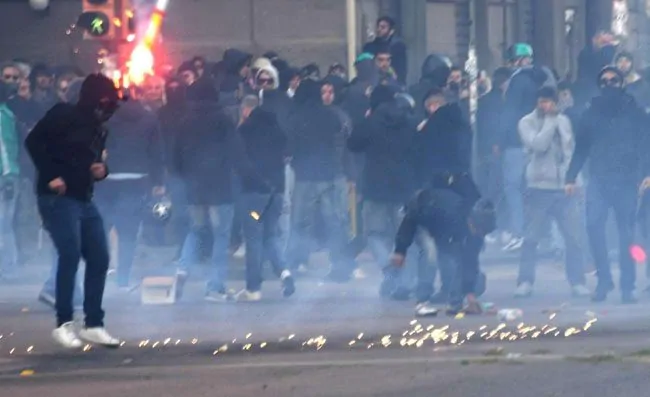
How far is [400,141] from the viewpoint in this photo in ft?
49.6

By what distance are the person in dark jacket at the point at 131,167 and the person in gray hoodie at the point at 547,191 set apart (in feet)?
10.5

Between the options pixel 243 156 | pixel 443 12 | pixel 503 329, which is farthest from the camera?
pixel 443 12

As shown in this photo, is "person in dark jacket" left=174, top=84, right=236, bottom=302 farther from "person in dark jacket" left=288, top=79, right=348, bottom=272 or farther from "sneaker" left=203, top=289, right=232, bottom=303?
"person in dark jacket" left=288, top=79, right=348, bottom=272

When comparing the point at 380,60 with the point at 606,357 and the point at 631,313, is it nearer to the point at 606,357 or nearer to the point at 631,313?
the point at 631,313

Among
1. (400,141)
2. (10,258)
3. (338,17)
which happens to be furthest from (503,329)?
(338,17)

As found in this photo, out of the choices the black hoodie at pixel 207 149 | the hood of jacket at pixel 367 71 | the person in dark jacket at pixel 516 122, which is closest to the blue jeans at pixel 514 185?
the person in dark jacket at pixel 516 122

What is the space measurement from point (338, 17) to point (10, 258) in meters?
6.46

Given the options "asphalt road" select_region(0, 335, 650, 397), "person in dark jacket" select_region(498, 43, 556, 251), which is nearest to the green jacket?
"person in dark jacket" select_region(498, 43, 556, 251)

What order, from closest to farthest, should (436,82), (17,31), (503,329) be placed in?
1. (503,329)
2. (436,82)
3. (17,31)

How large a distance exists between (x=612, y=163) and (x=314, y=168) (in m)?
3.48

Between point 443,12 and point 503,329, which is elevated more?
point 443,12

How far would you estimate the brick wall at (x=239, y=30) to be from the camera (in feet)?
71.2

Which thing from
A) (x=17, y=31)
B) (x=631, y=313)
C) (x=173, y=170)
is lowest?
(x=631, y=313)

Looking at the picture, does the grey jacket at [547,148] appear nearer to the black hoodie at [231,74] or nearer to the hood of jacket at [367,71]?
the hood of jacket at [367,71]
